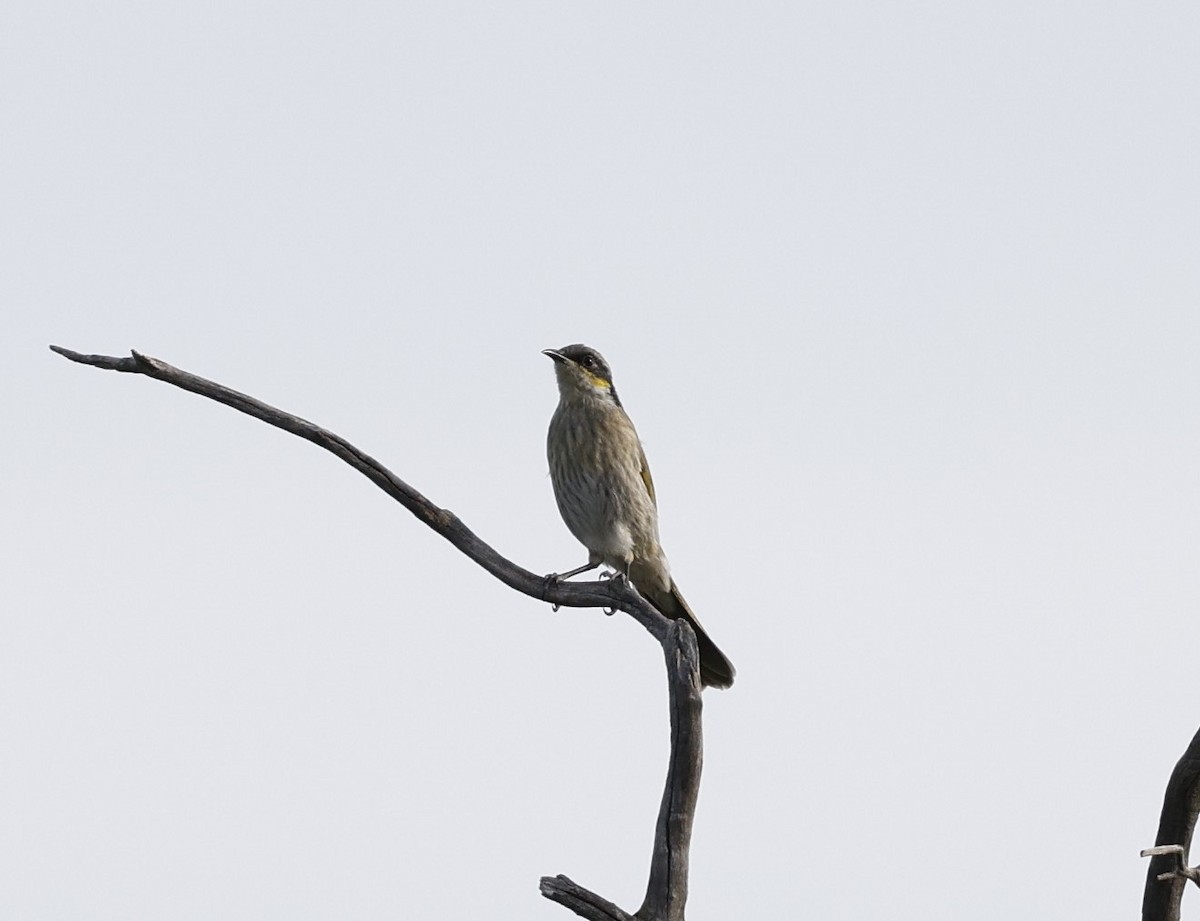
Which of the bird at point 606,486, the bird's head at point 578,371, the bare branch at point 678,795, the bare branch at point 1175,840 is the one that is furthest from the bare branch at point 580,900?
the bird's head at point 578,371

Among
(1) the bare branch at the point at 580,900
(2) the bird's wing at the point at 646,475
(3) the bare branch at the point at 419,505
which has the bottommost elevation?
(1) the bare branch at the point at 580,900

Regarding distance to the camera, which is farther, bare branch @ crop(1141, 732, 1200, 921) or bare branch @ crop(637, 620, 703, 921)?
bare branch @ crop(637, 620, 703, 921)

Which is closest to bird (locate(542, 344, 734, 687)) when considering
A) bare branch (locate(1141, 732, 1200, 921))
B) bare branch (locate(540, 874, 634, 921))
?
bare branch (locate(540, 874, 634, 921))

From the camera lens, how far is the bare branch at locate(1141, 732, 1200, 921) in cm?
677

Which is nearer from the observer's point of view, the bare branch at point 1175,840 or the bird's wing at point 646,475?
the bare branch at point 1175,840

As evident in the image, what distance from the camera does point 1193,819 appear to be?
6.81 metres

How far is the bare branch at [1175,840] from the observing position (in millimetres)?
6770

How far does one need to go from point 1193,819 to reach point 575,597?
302 cm

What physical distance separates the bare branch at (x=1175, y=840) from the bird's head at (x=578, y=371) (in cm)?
469

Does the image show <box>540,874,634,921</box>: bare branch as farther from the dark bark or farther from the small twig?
the small twig

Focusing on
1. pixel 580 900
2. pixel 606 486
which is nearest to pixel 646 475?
pixel 606 486

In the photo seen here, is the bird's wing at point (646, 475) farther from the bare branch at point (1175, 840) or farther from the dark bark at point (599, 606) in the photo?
the bare branch at point (1175, 840)

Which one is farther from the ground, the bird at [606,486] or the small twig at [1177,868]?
the bird at [606,486]

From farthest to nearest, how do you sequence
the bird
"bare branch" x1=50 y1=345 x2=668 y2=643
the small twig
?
the bird → "bare branch" x1=50 y1=345 x2=668 y2=643 → the small twig
